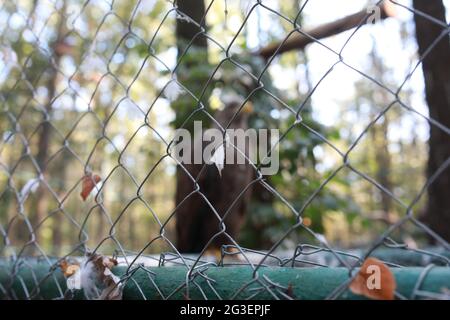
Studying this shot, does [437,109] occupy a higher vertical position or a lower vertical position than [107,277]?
higher

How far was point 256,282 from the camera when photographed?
2.07 ft

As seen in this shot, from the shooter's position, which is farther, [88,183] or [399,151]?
[399,151]

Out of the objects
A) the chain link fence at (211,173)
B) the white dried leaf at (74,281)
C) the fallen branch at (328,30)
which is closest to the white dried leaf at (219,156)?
the chain link fence at (211,173)

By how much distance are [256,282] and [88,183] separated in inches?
19.8

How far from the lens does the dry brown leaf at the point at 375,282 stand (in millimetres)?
498

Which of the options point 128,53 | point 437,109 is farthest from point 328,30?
point 128,53

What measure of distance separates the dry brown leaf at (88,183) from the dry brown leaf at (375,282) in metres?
0.63

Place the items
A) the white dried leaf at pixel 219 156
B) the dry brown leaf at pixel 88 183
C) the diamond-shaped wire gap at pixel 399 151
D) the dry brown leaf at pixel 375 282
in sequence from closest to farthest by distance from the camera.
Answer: the dry brown leaf at pixel 375 282, the white dried leaf at pixel 219 156, the dry brown leaf at pixel 88 183, the diamond-shaped wire gap at pixel 399 151

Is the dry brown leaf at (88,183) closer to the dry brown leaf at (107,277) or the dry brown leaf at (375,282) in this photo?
the dry brown leaf at (107,277)

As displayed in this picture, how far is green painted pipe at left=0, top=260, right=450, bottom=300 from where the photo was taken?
1.66 feet

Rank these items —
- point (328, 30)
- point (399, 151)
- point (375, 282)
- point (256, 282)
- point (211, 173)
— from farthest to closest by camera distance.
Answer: point (399, 151) → point (328, 30) → point (211, 173) → point (256, 282) → point (375, 282)

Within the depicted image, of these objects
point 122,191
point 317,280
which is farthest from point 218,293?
point 122,191

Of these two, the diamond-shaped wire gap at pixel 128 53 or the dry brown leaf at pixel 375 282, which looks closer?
the dry brown leaf at pixel 375 282

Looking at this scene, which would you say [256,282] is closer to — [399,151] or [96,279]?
[96,279]
